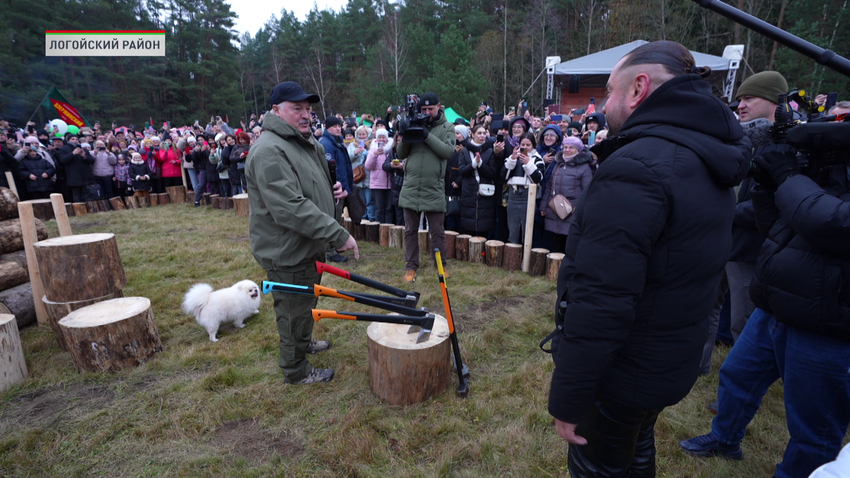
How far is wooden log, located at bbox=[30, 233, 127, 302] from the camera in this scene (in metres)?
3.49

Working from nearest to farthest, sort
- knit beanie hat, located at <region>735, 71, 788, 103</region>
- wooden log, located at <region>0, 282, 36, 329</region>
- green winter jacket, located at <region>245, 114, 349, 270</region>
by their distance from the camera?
knit beanie hat, located at <region>735, 71, 788, 103</region> < green winter jacket, located at <region>245, 114, 349, 270</region> < wooden log, located at <region>0, 282, 36, 329</region>

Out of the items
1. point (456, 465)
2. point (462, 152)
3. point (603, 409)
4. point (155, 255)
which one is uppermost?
point (462, 152)

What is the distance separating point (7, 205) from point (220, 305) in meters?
2.80

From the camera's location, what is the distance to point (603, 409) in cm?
140

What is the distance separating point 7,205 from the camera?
14.5ft

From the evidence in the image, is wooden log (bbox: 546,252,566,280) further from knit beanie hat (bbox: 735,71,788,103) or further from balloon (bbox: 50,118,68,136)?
balloon (bbox: 50,118,68,136)

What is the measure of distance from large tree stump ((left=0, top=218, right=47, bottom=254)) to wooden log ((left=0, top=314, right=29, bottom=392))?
1563 millimetres

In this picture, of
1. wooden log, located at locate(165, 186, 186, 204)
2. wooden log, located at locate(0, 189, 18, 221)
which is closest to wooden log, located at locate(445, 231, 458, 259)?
wooden log, located at locate(0, 189, 18, 221)

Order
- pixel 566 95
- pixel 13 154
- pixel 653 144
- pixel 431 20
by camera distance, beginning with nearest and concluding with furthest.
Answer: pixel 653 144, pixel 13 154, pixel 566 95, pixel 431 20

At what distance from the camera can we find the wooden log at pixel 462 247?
19.5 ft

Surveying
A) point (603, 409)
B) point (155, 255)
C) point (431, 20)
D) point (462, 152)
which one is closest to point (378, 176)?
point (462, 152)

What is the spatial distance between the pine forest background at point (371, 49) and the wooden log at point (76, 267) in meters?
18.6

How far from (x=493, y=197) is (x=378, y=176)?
6.94 feet

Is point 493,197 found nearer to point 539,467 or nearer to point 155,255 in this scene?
point 539,467
